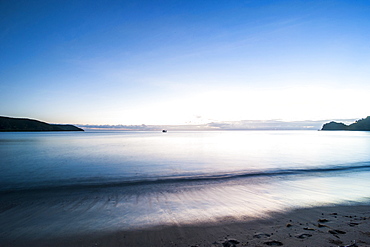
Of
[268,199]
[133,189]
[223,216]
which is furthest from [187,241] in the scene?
[133,189]

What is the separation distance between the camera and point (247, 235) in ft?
15.1

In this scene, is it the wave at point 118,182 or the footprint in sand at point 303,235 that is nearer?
the footprint in sand at point 303,235

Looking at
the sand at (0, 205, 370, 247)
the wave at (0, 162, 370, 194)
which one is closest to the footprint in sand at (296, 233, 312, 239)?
the sand at (0, 205, 370, 247)

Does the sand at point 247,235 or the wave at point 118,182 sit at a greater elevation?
the sand at point 247,235

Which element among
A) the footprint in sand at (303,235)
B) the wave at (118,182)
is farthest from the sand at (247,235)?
the wave at (118,182)

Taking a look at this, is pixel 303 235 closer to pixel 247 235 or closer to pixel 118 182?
pixel 247 235

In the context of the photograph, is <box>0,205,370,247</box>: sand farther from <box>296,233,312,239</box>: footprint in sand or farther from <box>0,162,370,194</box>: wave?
<box>0,162,370,194</box>: wave

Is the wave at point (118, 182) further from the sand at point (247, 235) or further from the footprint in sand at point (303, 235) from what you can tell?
the footprint in sand at point (303, 235)

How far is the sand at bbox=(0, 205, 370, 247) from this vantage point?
167 inches

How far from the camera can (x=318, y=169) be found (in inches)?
613

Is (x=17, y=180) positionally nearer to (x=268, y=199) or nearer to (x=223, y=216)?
(x=223, y=216)

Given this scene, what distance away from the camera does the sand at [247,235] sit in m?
4.25

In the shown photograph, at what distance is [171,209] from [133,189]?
3.74 m

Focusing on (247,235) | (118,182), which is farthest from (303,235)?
(118,182)
